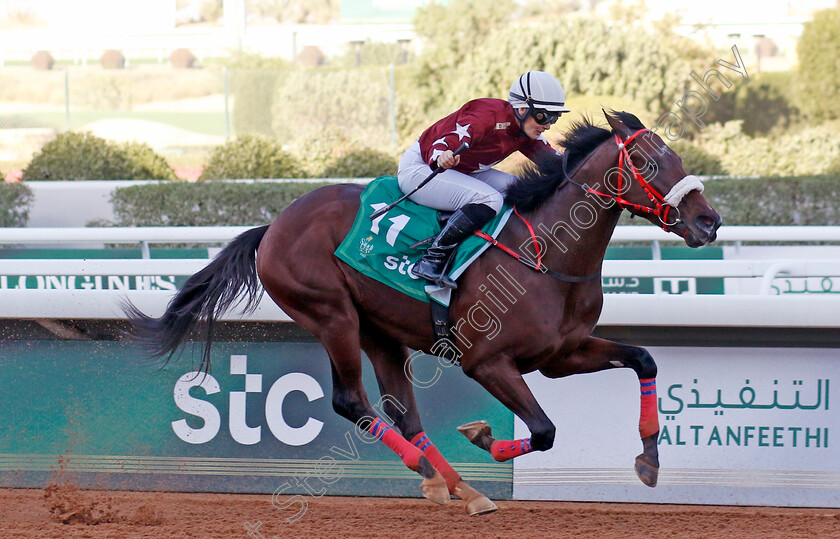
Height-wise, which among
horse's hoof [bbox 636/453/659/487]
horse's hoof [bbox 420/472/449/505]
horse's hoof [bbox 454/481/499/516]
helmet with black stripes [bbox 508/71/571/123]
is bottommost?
horse's hoof [bbox 454/481/499/516]

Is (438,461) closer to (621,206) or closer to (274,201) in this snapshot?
(621,206)

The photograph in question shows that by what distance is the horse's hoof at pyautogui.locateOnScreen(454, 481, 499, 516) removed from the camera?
335cm

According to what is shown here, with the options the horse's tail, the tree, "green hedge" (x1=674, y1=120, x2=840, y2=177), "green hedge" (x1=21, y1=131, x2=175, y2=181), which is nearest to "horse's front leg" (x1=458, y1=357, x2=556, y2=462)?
the horse's tail

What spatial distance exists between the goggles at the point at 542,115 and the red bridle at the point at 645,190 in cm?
26

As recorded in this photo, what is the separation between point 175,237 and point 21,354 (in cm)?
115

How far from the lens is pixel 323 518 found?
3.78m

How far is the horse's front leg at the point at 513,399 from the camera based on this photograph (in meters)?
3.19

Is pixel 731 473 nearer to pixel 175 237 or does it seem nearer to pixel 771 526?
pixel 771 526

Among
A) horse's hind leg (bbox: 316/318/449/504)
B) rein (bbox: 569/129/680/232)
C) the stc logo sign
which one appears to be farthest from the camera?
the stc logo sign

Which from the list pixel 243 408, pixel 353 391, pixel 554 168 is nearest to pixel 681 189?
pixel 554 168

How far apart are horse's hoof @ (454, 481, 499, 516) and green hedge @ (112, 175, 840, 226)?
521 centimetres

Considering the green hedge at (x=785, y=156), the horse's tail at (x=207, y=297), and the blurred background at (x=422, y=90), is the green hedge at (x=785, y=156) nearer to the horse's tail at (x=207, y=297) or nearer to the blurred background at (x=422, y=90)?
the blurred background at (x=422, y=90)

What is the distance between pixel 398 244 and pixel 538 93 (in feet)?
2.55

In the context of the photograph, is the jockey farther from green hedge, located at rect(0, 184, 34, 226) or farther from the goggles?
green hedge, located at rect(0, 184, 34, 226)
